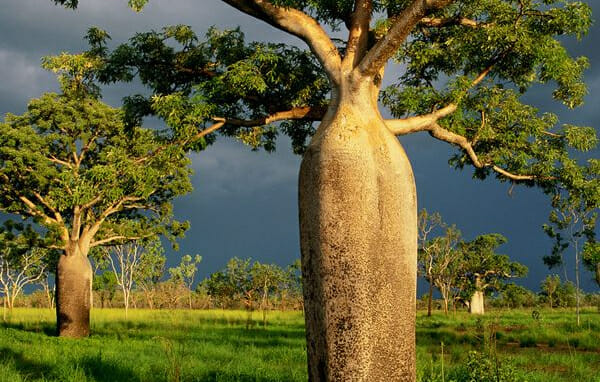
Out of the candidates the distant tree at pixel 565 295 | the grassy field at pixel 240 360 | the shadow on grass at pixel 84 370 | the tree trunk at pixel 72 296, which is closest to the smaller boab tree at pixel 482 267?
the distant tree at pixel 565 295

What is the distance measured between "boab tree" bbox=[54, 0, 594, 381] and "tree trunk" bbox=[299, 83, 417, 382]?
0.04 feet

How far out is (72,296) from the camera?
1717 cm

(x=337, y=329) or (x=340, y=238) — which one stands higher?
(x=340, y=238)

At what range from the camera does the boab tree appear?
14.6ft

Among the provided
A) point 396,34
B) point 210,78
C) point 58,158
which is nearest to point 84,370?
point 210,78

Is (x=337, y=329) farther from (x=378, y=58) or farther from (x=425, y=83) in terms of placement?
(x=425, y=83)

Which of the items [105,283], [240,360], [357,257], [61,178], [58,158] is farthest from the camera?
[105,283]

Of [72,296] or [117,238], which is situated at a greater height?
[117,238]

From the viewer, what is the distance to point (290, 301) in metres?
56.1

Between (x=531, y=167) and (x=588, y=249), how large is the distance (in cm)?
553

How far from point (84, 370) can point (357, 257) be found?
6321mm

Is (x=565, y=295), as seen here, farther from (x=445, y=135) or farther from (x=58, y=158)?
(x=445, y=135)

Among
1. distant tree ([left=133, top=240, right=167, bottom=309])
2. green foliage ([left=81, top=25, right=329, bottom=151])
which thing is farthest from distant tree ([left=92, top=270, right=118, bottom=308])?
green foliage ([left=81, top=25, right=329, bottom=151])

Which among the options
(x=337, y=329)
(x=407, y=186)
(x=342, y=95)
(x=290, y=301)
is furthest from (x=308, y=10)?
(x=290, y=301)
